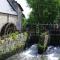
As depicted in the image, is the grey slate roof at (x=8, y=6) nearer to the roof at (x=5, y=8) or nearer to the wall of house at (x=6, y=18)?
the roof at (x=5, y=8)

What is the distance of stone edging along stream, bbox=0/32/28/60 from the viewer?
19.5 m

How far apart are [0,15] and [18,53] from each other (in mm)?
5471

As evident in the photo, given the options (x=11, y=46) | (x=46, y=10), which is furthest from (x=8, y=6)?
Answer: (x=11, y=46)

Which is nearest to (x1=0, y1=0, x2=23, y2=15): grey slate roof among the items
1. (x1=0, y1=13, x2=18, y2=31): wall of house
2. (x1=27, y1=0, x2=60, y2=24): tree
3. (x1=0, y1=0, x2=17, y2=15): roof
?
(x1=0, y1=0, x2=17, y2=15): roof

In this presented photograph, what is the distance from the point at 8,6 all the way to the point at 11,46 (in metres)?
10.0

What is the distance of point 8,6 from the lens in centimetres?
3044

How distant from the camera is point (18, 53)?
75.2 ft

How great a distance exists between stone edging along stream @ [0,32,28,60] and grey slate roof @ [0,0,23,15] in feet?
13.6

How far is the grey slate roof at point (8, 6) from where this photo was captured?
91.7 feet

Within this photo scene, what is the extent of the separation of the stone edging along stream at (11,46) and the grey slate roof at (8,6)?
4.14m

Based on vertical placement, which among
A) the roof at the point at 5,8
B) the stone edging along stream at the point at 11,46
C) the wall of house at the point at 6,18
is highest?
the roof at the point at 5,8

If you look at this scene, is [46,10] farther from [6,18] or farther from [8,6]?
[6,18]

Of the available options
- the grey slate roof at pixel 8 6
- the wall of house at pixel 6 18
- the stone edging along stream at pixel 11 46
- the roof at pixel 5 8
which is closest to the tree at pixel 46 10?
the grey slate roof at pixel 8 6

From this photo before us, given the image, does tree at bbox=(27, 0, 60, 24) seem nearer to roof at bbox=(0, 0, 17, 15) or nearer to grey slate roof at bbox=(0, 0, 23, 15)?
grey slate roof at bbox=(0, 0, 23, 15)
